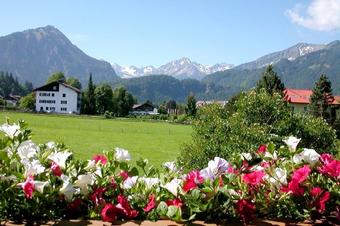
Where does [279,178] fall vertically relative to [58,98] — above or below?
below

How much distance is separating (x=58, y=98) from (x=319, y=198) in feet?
415

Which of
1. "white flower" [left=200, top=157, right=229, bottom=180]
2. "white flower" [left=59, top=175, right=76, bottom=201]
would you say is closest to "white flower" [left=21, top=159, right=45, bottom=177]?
"white flower" [left=59, top=175, right=76, bottom=201]

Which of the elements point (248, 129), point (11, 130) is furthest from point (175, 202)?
point (248, 129)

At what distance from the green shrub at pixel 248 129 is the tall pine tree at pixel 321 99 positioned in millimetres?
52422

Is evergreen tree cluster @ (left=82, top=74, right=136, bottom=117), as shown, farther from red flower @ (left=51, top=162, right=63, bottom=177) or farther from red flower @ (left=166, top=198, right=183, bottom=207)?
red flower @ (left=166, top=198, right=183, bottom=207)

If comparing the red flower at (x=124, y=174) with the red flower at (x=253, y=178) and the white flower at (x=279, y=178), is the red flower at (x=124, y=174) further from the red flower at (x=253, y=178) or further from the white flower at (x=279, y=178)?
the white flower at (x=279, y=178)

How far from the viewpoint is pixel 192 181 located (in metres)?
2.41

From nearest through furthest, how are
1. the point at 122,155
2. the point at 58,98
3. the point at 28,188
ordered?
the point at 28,188 < the point at 122,155 < the point at 58,98

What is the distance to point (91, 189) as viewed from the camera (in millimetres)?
2525

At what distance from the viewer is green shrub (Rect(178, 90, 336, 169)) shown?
35.2ft

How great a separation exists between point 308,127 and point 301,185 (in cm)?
1134

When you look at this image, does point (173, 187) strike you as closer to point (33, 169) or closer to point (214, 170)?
point (214, 170)

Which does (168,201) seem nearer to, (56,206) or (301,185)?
(56,206)

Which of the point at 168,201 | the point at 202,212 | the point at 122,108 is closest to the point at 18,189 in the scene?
the point at 168,201
